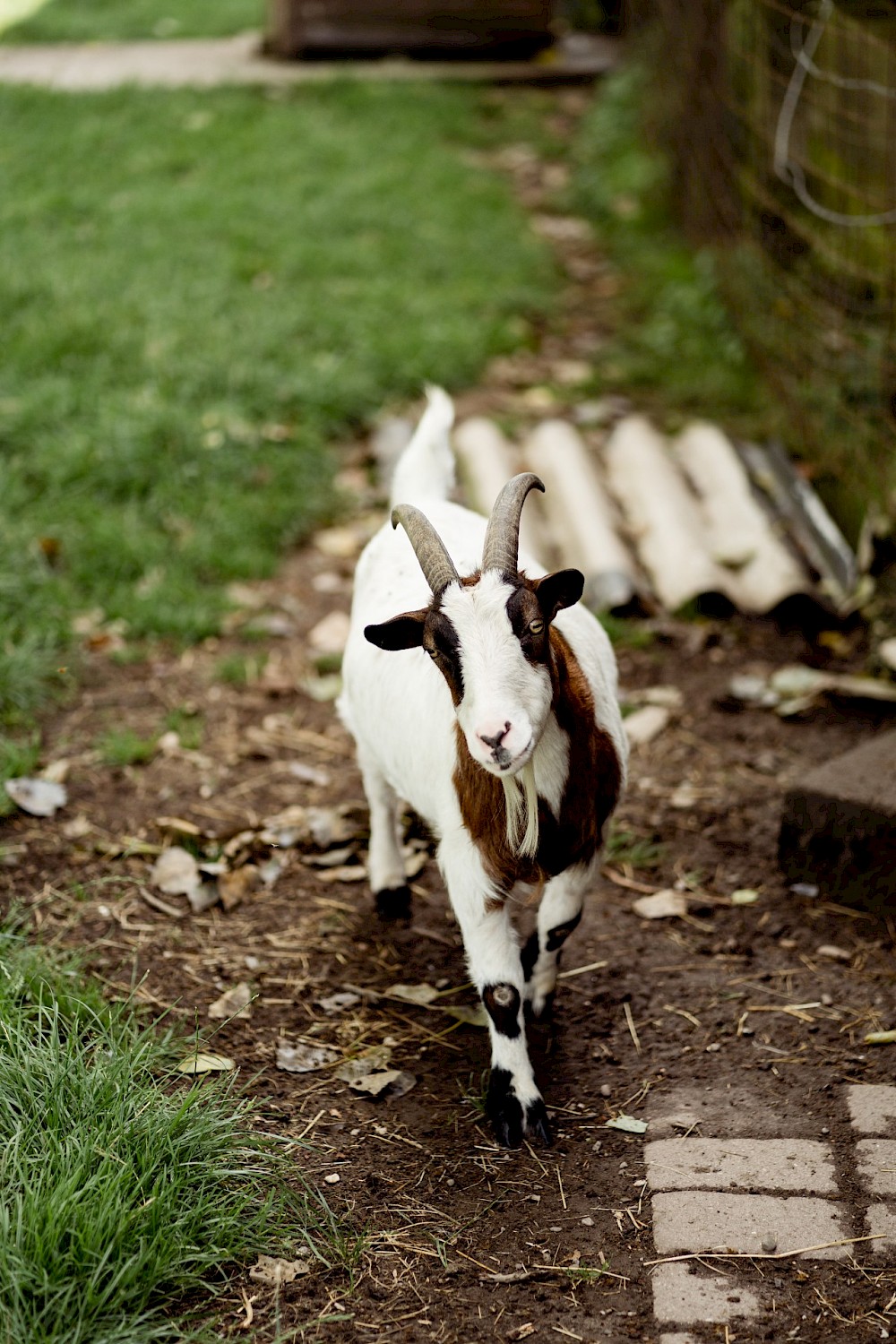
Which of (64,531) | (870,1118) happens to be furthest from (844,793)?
(64,531)

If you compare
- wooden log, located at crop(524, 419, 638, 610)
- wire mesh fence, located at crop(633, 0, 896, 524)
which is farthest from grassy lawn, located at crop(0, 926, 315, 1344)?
wire mesh fence, located at crop(633, 0, 896, 524)

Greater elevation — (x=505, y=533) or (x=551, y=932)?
(x=505, y=533)

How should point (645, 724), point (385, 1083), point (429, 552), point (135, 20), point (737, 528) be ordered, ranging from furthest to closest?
1. point (135, 20)
2. point (737, 528)
3. point (645, 724)
4. point (385, 1083)
5. point (429, 552)

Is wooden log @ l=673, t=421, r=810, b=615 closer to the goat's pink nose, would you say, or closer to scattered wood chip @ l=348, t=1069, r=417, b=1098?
scattered wood chip @ l=348, t=1069, r=417, b=1098

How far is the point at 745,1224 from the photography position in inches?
105

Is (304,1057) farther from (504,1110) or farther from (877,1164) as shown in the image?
(877,1164)

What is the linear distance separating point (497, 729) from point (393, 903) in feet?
4.52

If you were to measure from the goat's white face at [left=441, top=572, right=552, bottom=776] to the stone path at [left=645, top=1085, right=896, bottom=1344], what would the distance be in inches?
37.3

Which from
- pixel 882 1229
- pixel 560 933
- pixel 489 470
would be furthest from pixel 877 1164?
pixel 489 470

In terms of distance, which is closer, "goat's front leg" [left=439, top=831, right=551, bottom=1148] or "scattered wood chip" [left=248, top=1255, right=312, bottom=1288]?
"scattered wood chip" [left=248, top=1255, right=312, bottom=1288]

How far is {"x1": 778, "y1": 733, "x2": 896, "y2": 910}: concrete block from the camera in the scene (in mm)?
3525

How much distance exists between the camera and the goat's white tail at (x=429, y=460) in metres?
3.77

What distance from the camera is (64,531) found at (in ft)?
17.3

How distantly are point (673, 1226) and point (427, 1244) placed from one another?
0.49m
